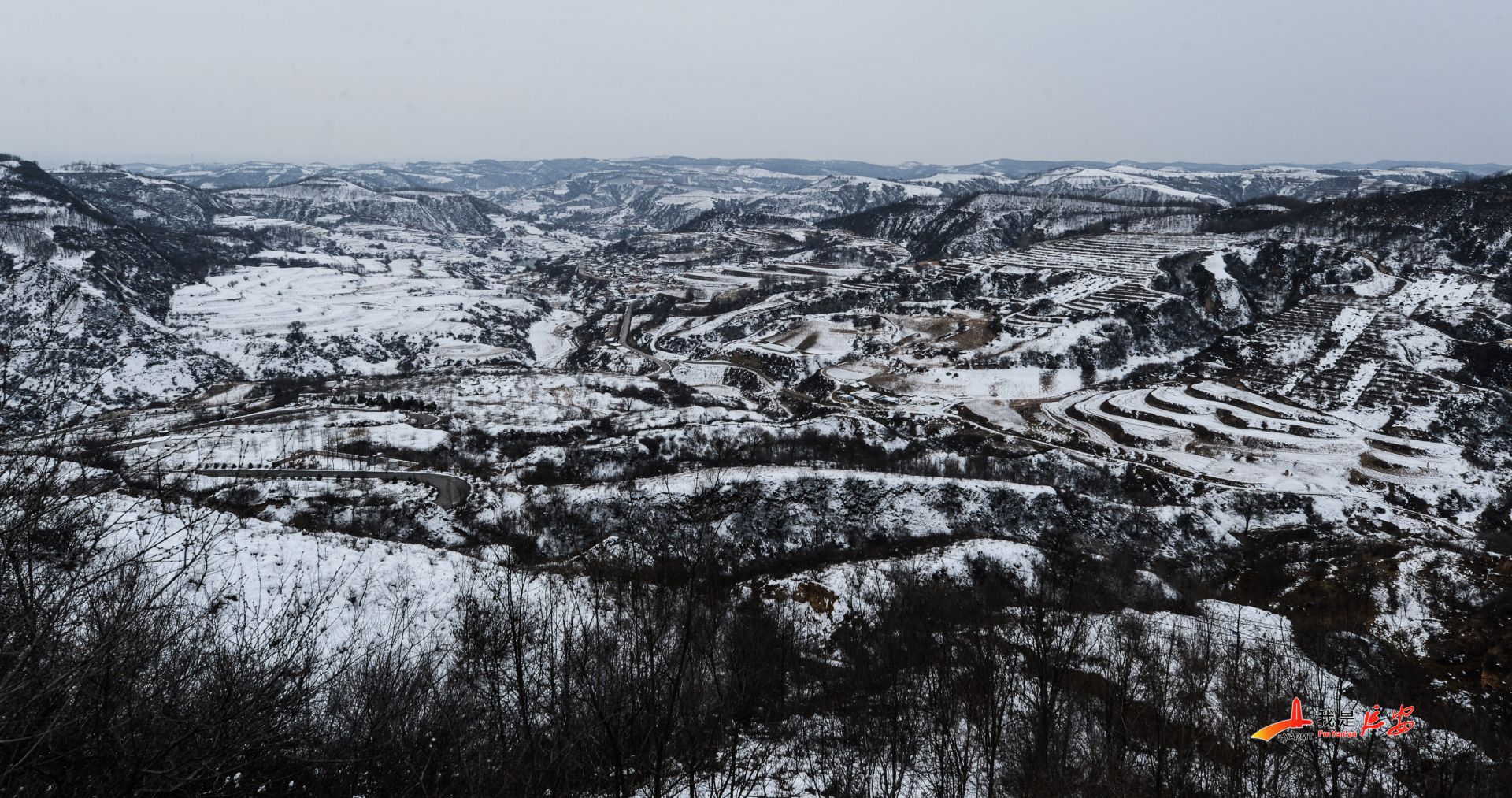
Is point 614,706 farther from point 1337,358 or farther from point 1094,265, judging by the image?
point 1094,265

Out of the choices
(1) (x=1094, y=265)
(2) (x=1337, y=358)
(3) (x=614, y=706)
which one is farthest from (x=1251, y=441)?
(1) (x=1094, y=265)

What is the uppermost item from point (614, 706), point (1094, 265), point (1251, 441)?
point (614, 706)

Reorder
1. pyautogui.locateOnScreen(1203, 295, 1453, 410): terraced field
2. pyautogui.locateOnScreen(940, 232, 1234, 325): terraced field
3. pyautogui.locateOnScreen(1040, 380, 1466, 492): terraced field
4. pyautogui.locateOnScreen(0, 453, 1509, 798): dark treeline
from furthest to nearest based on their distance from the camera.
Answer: pyautogui.locateOnScreen(940, 232, 1234, 325): terraced field, pyautogui.locateOnScreen(1203, 295, 1453, 410): terraced field, pyautogui.locateOnScreen(1040, 380, 1466, 492): terraced field, pyautogui.locateOnScreen(0, 453, 1509, 798): dark treeline

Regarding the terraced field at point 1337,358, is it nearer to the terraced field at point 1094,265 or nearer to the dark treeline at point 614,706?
the terraced field at point 1094,265

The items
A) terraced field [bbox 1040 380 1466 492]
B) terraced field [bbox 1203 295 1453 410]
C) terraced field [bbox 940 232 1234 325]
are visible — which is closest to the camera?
terraced field [bbox 1040 380 1466 492]

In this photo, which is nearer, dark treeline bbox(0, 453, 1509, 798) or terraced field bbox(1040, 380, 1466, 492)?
dark treeline bbox(0, 453, 1509, 798)

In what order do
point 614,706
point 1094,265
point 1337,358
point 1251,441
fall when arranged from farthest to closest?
point 1094,265 < point 1337,358 < point 1251,441 < point 614,706

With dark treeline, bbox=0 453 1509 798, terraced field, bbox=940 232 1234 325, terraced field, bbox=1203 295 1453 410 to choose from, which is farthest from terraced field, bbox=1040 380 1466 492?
dark treeline, bbox=0 453 1509 798

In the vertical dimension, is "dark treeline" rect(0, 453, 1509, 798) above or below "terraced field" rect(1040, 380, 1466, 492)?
above

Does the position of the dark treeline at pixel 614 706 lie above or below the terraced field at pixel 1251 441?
above

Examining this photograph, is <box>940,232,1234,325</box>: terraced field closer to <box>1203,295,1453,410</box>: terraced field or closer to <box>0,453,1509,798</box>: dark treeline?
<box>1203,295,1453,410</box>: terraced field

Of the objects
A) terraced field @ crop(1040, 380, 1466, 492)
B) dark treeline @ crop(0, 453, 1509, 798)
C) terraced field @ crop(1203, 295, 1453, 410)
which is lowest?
terraced field @ crop(1040, 380, 1466, 492)

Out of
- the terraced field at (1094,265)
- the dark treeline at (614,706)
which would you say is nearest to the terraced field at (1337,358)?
the terraced field at (1094,265)

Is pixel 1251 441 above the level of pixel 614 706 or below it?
below
